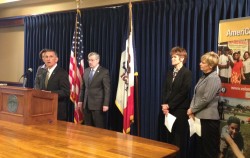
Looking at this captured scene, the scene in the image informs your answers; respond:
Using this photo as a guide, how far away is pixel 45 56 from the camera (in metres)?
3.73

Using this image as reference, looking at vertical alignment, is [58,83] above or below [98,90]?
above

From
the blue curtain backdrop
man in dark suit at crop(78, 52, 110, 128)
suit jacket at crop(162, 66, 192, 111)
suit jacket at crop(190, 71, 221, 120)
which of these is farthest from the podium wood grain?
the blue curtain backdrop

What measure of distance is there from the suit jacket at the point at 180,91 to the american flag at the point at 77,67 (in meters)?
1.48

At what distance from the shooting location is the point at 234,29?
301 cm

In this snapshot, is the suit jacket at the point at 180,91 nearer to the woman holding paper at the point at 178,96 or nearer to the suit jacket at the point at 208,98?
the woman holding paper at the point at 178,96

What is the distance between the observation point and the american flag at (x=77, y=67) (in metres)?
4.30

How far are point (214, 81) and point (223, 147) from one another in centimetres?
68

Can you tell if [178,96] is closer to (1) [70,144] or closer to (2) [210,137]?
(2) [210,137]

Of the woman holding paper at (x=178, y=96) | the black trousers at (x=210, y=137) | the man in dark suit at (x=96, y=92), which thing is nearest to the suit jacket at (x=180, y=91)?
the woman holding paper at (x=178, y=96)

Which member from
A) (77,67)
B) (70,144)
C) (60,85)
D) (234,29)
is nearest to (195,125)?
(234,29)

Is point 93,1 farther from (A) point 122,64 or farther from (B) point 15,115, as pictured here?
(B) point 15,115

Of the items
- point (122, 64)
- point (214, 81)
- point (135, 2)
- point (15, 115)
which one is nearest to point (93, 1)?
point (135, 2)

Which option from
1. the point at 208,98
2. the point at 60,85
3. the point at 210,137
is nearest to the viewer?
the point at 208,98

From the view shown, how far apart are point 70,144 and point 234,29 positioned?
2.09 meters
